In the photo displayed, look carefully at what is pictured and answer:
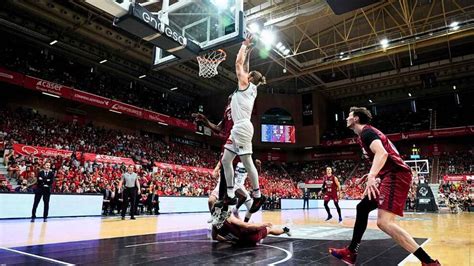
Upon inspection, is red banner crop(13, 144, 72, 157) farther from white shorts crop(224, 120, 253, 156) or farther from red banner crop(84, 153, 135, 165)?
white shorts crop(224, 120, 253, 156)

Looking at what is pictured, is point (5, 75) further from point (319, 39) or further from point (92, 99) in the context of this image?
point (319, 39)

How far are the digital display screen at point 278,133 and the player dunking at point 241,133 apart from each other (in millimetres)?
27922

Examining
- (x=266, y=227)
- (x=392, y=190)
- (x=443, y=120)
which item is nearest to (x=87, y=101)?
(x=266, y=227)

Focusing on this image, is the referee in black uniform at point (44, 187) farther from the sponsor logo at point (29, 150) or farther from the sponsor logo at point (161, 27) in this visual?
the sponsor logo at point (29, 150)

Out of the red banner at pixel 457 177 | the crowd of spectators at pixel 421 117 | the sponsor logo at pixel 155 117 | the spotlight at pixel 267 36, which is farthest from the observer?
the crowd of spectators at pixel 421 117

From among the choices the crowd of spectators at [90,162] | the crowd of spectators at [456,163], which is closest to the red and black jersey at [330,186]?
the crowd of spectators at [90,162]

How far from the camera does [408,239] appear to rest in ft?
10.6

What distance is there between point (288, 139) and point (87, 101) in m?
19.5

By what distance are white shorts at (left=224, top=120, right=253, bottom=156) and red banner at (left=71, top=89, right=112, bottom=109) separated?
58.8 feet

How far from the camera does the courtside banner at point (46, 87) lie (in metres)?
17.6

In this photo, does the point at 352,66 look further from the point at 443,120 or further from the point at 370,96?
the point at 443,120

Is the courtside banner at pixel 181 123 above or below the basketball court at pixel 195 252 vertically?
above

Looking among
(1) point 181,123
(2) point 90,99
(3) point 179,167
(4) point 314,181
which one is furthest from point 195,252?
(4) point 314,181

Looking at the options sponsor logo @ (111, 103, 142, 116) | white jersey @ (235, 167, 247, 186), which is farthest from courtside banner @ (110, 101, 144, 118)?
white jersey @ (235, 167, 247, 186)
